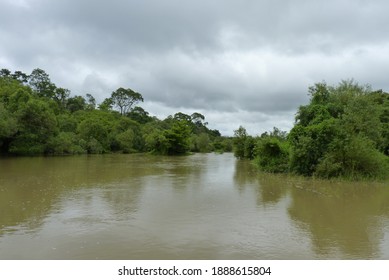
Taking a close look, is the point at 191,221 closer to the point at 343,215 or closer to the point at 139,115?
the point at 343,215

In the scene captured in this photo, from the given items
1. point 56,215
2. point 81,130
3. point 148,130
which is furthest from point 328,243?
point 148,130

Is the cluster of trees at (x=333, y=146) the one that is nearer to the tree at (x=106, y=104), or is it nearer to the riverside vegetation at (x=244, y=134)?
the riverside vegetation at (x=244, y=134)

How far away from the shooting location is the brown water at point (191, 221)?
7.04 metres

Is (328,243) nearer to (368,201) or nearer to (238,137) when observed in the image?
(368,201)

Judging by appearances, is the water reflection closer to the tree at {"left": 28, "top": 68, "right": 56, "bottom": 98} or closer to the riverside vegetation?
the riverside vegetation

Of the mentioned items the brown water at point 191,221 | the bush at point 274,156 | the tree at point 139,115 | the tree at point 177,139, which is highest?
the tree at point 139,115

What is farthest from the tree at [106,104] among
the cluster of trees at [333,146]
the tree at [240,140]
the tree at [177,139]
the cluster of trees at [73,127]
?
the cluster of trees at [333,146]

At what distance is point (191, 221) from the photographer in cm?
964

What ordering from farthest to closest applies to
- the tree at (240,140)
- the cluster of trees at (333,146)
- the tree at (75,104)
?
the tree at (75,104) < the tree at (240,140) < the cluster of trees at (333,146)

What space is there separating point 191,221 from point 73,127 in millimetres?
48497

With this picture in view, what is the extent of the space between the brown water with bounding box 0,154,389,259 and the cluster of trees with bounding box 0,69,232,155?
85.0 ft

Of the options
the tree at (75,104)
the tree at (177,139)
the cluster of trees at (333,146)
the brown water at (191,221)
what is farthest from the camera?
the tree at (75,104)

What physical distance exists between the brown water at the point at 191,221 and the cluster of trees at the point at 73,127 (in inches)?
1019

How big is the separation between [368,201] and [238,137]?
110 feet
